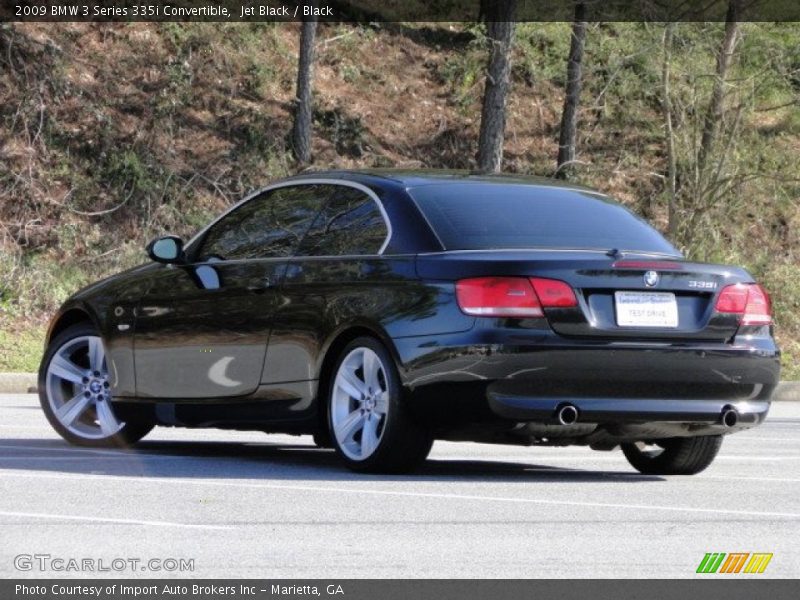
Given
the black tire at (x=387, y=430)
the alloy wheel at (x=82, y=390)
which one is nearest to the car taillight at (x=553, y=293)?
the black tire at (x=387, y=430)

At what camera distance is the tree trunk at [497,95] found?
30.0 meters

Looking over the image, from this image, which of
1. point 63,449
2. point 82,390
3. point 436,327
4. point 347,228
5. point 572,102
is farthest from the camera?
point 572,102

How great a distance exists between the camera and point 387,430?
9.38 m

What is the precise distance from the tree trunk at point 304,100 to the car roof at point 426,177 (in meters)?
20.4

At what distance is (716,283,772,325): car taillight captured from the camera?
379 inches

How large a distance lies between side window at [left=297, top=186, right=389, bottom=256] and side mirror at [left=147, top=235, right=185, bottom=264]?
0.93 metres

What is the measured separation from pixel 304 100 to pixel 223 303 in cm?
2103

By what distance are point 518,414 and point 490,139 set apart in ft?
69.9

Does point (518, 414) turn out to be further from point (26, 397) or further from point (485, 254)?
point (26, 397)

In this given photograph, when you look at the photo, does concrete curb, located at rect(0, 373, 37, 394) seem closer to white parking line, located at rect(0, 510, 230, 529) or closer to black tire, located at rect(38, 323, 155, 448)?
black tire, located at rect(38, 323, 155, 448)

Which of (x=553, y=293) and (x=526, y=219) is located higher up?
(x=526, y=219)

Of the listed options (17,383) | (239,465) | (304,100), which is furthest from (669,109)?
(239,465)

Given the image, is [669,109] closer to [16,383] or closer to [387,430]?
[16,383]

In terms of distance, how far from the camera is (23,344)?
21.4 meters
